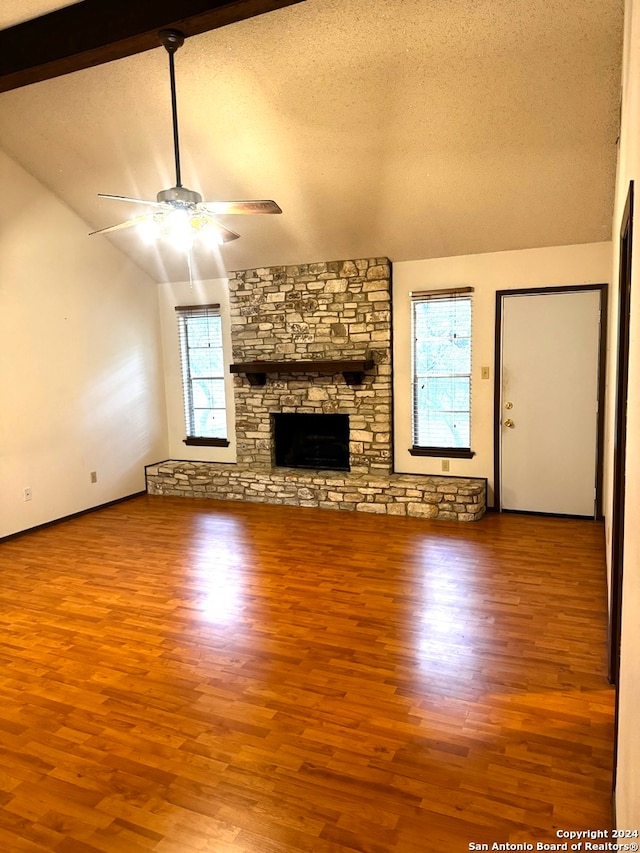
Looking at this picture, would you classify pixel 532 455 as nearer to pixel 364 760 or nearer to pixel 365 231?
pixel 365 231

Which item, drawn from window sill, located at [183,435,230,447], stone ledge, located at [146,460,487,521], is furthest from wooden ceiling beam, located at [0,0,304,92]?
window sill, located at [183,435,230,447]

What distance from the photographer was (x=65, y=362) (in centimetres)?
535

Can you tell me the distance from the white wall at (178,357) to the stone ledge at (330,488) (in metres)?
0.20

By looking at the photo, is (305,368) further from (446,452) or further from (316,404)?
(446,452)

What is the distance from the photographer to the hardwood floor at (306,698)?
5.98ft

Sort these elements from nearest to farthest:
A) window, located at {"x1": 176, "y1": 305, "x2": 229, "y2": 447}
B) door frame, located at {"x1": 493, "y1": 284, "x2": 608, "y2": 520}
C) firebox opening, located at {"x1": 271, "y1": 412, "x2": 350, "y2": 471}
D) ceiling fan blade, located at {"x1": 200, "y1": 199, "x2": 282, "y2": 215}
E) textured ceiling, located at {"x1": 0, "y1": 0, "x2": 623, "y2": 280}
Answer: ceiling fan blade, located at {"x1": 200, "y1": 199, "x2": 282, "y2": 215} → textured ceiling, located at {"x1": 0, "y1": 0, "x2": 623, "y2": 280} → door frame, located at {"x1": 493, "y1": 284, "x2": 608, "y2": 520} → firebox opening, located at {"x1": 271, "y1": 412, "x2": 350, "y2": 471} → window, located at {"x1": 176, "y1": 305, "x2": 229, "y2": 447}

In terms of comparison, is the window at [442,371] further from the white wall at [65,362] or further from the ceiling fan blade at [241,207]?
the white wall at [65,362]

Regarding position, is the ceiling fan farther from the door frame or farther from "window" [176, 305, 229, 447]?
"window" [176, 305, 229, 447]

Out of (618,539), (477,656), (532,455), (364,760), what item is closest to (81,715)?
(364,760)

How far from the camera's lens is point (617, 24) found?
2.85 m

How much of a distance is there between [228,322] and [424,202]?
2.69 metres

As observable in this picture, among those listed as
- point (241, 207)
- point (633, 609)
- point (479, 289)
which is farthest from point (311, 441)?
point (633, 609)

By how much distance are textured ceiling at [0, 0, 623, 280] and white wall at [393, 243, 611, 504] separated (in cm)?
13

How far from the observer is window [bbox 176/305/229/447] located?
6.46m
